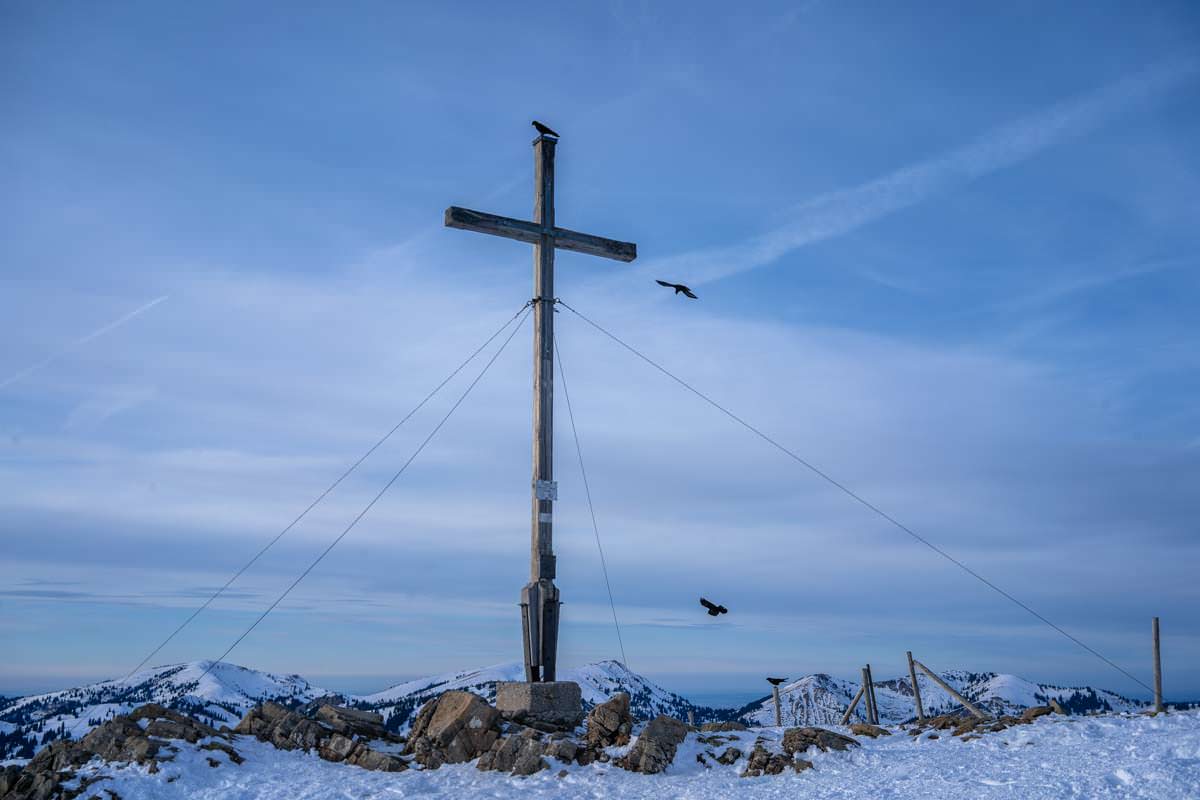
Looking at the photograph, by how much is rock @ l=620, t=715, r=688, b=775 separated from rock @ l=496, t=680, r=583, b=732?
95.0 inches

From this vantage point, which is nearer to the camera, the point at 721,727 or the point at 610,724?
the point at 610,724

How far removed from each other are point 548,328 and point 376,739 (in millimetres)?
9664

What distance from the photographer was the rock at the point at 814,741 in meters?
17.7

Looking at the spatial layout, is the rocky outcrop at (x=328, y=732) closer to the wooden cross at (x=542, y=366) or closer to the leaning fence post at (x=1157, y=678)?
the wooden cross at (x=542, y=366)

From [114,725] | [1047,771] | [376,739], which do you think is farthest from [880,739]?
[114,725]

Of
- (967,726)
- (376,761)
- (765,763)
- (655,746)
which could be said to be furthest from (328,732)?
(967,726)

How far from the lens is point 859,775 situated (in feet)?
53.3

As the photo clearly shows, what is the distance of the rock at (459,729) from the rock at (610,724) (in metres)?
1.91

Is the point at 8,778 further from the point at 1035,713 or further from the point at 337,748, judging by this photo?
the point at 1035,713

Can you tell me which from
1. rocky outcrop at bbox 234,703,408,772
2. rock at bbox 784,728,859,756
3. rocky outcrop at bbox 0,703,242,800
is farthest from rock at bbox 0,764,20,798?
rock at bbox 784,728,859,756

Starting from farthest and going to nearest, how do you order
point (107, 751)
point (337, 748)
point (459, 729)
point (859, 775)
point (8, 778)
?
point (337, 748) → point (459, 729) → point (107, 751) → point (8, 778) → point (859, 775)

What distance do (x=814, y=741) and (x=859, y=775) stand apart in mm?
1744

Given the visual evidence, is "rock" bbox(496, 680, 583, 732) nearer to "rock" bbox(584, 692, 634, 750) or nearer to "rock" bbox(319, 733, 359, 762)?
"rock" bbox(584, 692, 634, 750)

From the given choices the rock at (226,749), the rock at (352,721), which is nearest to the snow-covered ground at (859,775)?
the rock at (226,749)
